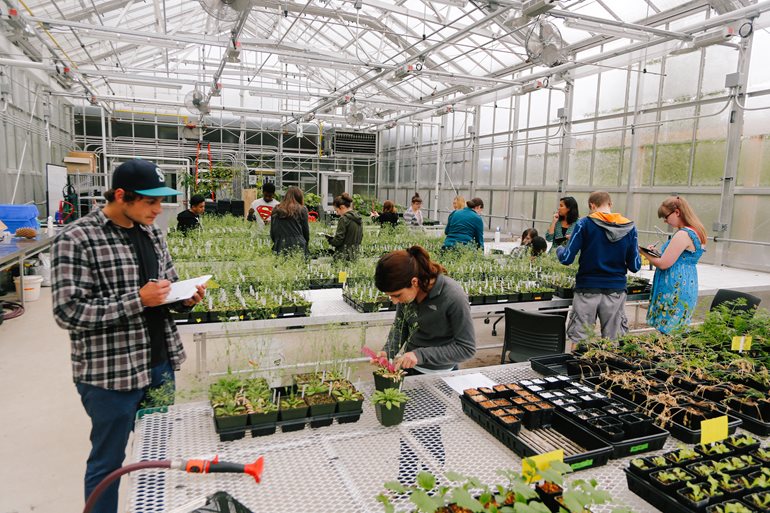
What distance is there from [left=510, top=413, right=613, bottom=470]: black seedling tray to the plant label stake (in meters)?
1.20

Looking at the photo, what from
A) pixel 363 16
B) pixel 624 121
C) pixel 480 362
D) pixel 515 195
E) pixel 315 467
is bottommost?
pixel 480 362

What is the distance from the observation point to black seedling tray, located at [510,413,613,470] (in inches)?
56.6

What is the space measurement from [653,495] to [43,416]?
3.68 meters

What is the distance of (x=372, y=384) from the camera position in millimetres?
2031

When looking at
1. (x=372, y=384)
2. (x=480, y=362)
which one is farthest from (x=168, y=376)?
(x=480, y=362)

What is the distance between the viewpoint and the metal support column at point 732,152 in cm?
655

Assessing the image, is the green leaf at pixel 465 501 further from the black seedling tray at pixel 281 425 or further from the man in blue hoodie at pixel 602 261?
the man in blue hoodie at pixel 602 261

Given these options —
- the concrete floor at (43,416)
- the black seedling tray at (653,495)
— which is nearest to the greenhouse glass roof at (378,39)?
the concrete floor at (43,416)

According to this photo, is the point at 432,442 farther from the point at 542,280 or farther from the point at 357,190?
the point at 357,190

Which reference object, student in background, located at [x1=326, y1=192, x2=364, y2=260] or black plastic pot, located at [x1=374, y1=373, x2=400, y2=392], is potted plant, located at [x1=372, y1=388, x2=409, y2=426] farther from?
student in background, located at [x1=326, y1=192, x2=364, y2=260]

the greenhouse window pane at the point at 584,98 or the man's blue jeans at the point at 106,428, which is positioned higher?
the greenhouse window pane at the point at 584,98

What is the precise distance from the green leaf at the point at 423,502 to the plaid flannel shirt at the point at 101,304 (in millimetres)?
1176

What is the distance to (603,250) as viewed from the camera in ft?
11.5

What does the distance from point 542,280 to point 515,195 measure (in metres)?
7.01
